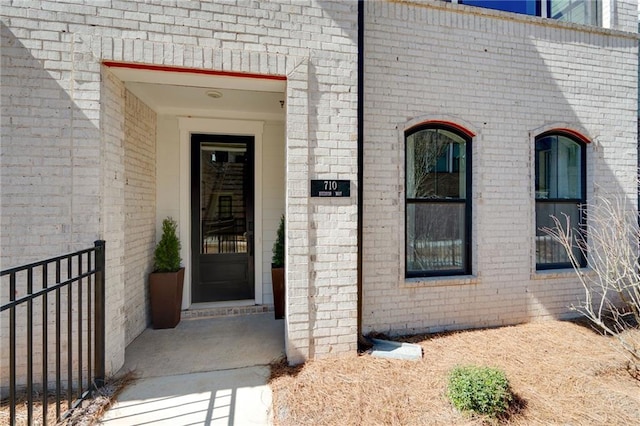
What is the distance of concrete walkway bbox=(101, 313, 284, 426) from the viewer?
2.54 metres

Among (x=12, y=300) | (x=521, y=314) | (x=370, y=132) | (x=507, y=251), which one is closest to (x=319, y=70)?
(x=370, y=132)

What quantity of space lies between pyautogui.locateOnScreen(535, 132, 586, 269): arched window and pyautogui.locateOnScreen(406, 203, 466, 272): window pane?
1216 mm

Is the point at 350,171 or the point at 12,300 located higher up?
the point at 350,171

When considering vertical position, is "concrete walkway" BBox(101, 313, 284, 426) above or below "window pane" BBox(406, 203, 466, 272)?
below

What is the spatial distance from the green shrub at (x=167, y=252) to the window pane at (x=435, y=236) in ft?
10.1

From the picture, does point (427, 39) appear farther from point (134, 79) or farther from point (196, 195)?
point (196, 195)

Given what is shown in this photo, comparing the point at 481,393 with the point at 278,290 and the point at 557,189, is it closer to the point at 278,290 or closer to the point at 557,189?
the point at 278,290

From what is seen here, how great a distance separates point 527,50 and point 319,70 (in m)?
3.09

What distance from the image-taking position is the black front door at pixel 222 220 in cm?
478

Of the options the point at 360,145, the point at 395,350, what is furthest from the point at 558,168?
the point at 395,350

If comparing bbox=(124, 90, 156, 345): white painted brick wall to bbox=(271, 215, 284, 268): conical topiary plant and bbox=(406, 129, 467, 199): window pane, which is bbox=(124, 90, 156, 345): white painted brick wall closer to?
bbox=(271, 215, 284, 268): conical topiary plant

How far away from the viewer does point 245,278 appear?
16.1 ft

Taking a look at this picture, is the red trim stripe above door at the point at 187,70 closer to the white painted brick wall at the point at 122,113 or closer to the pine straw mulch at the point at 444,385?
the white painted brick wall at the point at 122,113

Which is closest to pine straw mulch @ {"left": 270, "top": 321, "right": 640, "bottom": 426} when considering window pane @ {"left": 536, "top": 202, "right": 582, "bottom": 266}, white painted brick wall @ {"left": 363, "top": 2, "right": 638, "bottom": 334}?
white painted brick wall @ {"left": 363, "top": 2, "right": 638, "bottom": 334}
